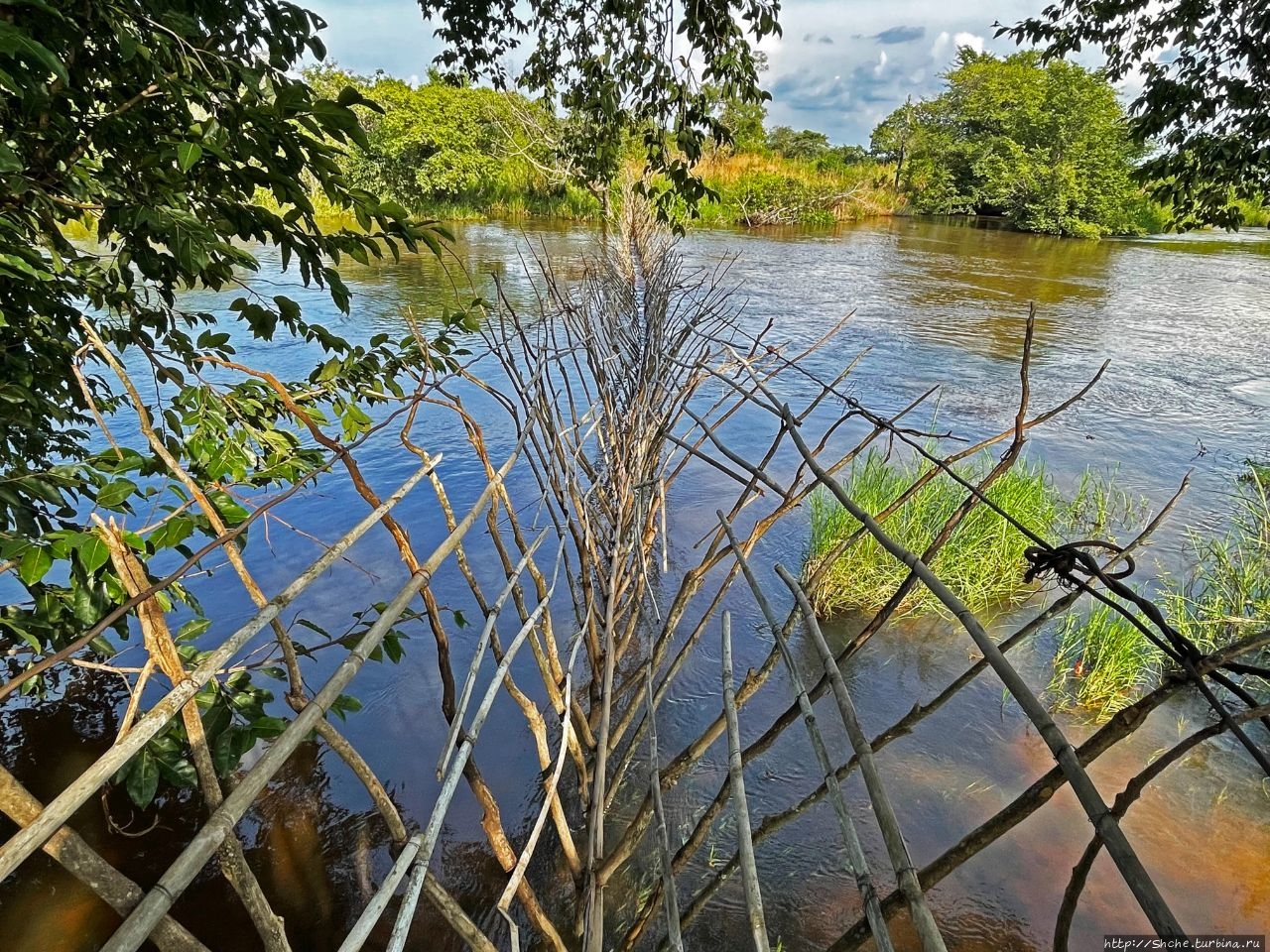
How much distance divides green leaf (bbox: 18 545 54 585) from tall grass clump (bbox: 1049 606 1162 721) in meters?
3.34

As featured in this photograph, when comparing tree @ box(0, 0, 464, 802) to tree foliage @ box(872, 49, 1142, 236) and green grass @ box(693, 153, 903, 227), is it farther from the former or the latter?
tree foliage @ box(872, 49, 1142, 236)

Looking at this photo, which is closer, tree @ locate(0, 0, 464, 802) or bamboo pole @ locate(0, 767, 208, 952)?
bamboo pole @ locate(0, 767, 208, 952)

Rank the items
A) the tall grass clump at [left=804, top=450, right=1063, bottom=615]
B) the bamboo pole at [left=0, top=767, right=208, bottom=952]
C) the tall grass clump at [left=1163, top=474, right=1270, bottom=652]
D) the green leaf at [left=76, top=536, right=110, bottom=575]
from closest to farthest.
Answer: the bamboo pole at [left=0, top=767, right=208, bottom=952] < the green leaf at [left=76, top=536, right=110, bottom=575] < the tall grass clump at [left=1163, top=474, right=1270, bottom=652] < the tall grass clump at [left=804, top=450, right=1063, bottom=615]

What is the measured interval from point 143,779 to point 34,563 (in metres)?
0.37

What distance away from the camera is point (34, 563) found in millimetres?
890

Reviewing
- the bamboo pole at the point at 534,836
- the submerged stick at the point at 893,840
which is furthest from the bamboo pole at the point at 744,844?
the bamboo pole at the point at 534,836

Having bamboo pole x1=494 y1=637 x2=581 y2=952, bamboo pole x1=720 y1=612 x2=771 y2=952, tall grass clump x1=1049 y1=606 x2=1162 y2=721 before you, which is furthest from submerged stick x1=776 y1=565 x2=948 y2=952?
tall grass clump x1=1049 y1=606 x2=1162 y2=721

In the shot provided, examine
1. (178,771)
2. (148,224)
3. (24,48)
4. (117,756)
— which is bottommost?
(178,771)

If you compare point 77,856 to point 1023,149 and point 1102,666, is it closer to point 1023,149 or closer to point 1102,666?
point 1102,666

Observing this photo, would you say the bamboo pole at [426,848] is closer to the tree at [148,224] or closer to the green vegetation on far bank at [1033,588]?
the tree at [148,224]

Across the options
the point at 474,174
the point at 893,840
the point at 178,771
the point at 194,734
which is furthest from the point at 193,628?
the point at 474,174

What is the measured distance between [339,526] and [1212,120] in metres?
5.70

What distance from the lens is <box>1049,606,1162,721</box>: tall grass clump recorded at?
9.02ft

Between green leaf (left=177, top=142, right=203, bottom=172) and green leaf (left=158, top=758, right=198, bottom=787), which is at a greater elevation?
green leaf (left=177, top=142, right=203, bottom=172)
